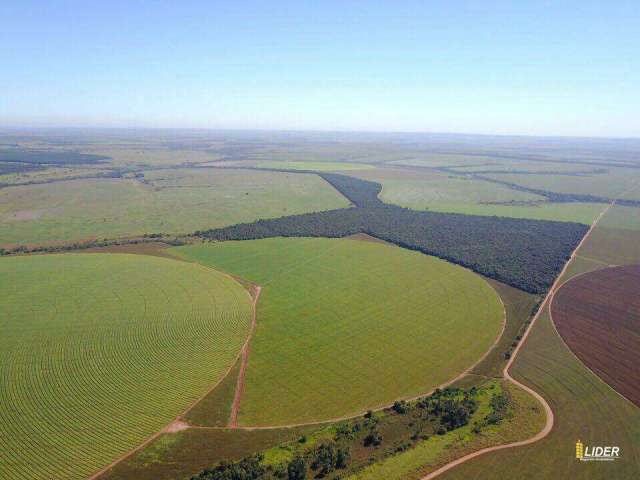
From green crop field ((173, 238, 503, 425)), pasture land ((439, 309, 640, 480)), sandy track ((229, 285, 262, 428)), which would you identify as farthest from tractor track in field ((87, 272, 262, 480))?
pasture land ((439, 309, 640, 480))

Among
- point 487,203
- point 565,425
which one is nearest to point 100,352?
point 565,425

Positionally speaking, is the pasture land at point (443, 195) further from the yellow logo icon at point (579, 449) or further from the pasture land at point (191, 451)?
the pasture land at point (191, 451)

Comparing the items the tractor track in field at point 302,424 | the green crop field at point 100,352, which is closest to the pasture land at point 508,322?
the tractor track in field at point 302,424

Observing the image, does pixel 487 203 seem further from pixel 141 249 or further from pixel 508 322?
pixel 141 249

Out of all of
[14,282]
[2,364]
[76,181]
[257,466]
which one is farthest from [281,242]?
[76,181]

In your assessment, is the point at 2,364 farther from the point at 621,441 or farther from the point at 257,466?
the point at 621,441

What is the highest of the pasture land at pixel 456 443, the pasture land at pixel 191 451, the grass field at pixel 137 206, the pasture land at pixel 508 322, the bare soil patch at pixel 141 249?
the grass field at pixel 137 206

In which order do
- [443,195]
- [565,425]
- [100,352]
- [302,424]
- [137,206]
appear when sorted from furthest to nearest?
[443,195] → [137,206] → [100,352] → [302,424] → [565,425]
